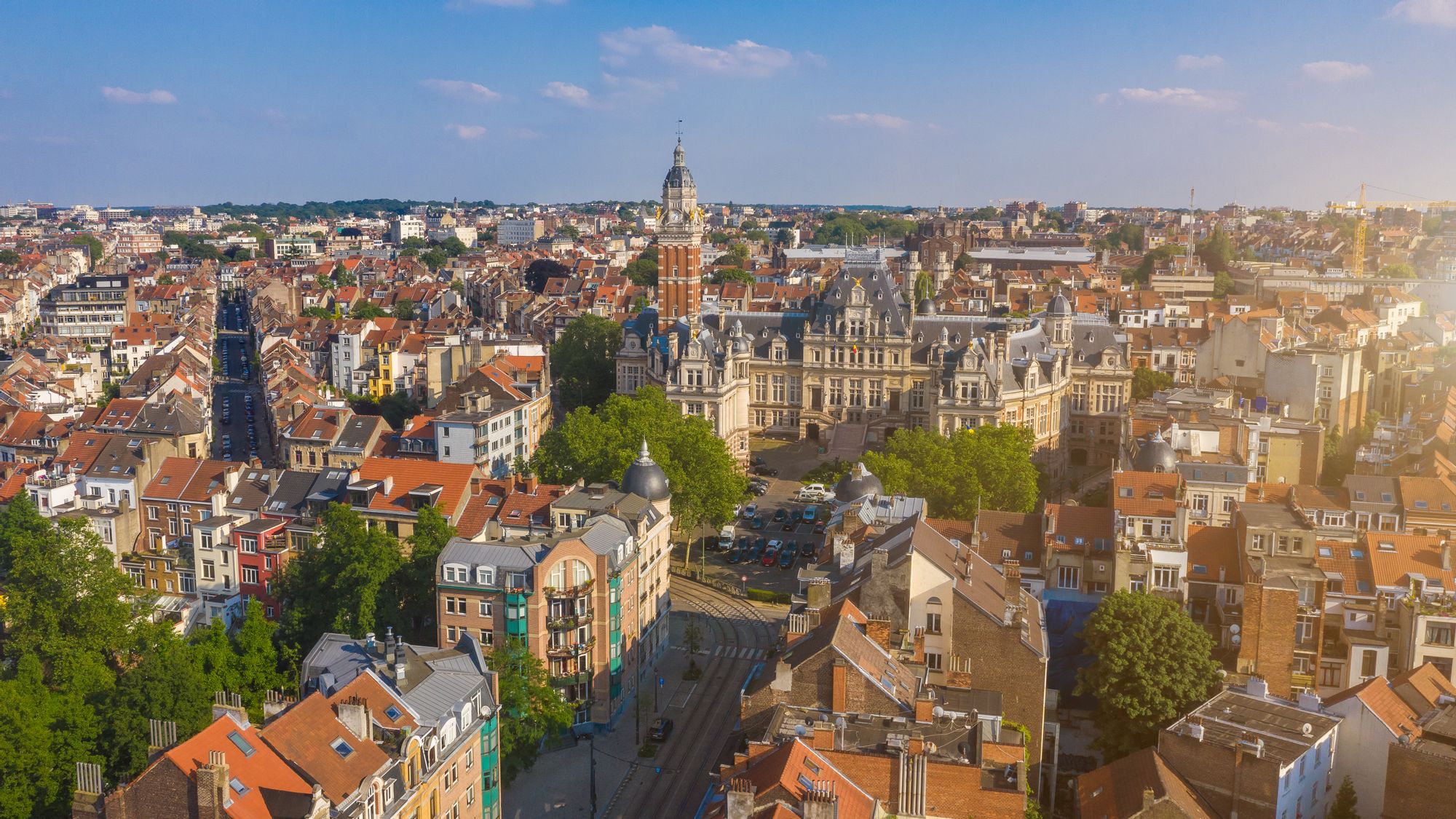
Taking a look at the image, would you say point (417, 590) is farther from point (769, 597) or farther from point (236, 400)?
point (236, 400)

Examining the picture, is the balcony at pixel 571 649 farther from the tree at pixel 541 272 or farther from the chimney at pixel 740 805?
the tree at pixel 541 272

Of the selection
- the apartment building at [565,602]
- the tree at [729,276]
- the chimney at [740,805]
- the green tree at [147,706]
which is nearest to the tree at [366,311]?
the tree at [729,276]

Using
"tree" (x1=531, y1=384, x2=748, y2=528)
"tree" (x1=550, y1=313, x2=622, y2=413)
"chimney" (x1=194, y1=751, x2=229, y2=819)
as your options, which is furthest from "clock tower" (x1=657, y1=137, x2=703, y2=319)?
"chimney" (x1=194, y1=751, x2=229, y2=819)

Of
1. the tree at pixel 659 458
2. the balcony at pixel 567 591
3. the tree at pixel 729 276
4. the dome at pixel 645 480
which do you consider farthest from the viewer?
the tree at pixel 729 276

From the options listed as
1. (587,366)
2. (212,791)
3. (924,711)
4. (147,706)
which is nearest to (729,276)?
(587,366)

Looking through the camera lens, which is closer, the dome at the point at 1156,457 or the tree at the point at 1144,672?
the tree at the point at 1144,672

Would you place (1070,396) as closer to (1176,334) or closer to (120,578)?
(1176,334)

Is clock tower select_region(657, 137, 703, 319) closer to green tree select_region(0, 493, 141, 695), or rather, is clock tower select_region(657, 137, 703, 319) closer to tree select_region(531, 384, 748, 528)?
tree select_region(531, 384, 748, 528)

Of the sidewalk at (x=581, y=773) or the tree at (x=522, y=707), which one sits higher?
the tree at (x=522, y=707)
